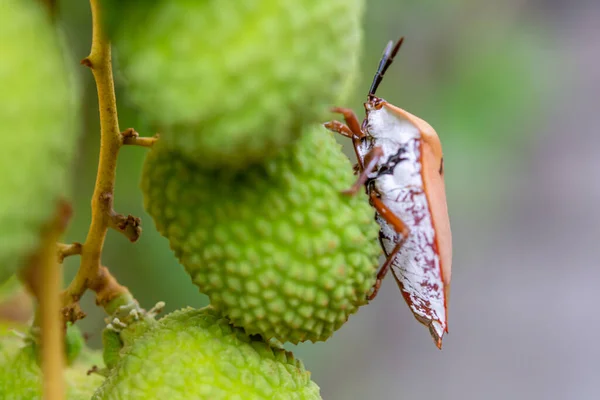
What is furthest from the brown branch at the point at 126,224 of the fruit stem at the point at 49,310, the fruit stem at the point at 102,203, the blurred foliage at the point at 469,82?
the blurred foliage at the point at 469,82

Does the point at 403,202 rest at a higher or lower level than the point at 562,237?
higher

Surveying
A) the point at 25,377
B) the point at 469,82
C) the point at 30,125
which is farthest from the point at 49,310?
the point at 469,82

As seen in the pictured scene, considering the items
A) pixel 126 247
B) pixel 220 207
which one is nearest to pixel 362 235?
pixel 220 207

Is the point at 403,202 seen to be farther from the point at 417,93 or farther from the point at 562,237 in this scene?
the point at 562,237

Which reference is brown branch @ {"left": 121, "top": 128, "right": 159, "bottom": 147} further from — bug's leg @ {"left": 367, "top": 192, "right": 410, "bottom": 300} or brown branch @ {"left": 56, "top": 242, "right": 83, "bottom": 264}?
bug's leg @ {"left": 367, "top": 192, "right": 410, "bottom": 300}

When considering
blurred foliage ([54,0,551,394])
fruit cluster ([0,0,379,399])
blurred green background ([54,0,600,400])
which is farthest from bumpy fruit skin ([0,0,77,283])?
blurred green background ([54,0,600,400])

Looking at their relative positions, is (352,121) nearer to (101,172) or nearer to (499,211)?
(101,172)

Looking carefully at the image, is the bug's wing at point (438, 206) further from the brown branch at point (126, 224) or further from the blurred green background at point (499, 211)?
the blurred green background at point (499, 211)
